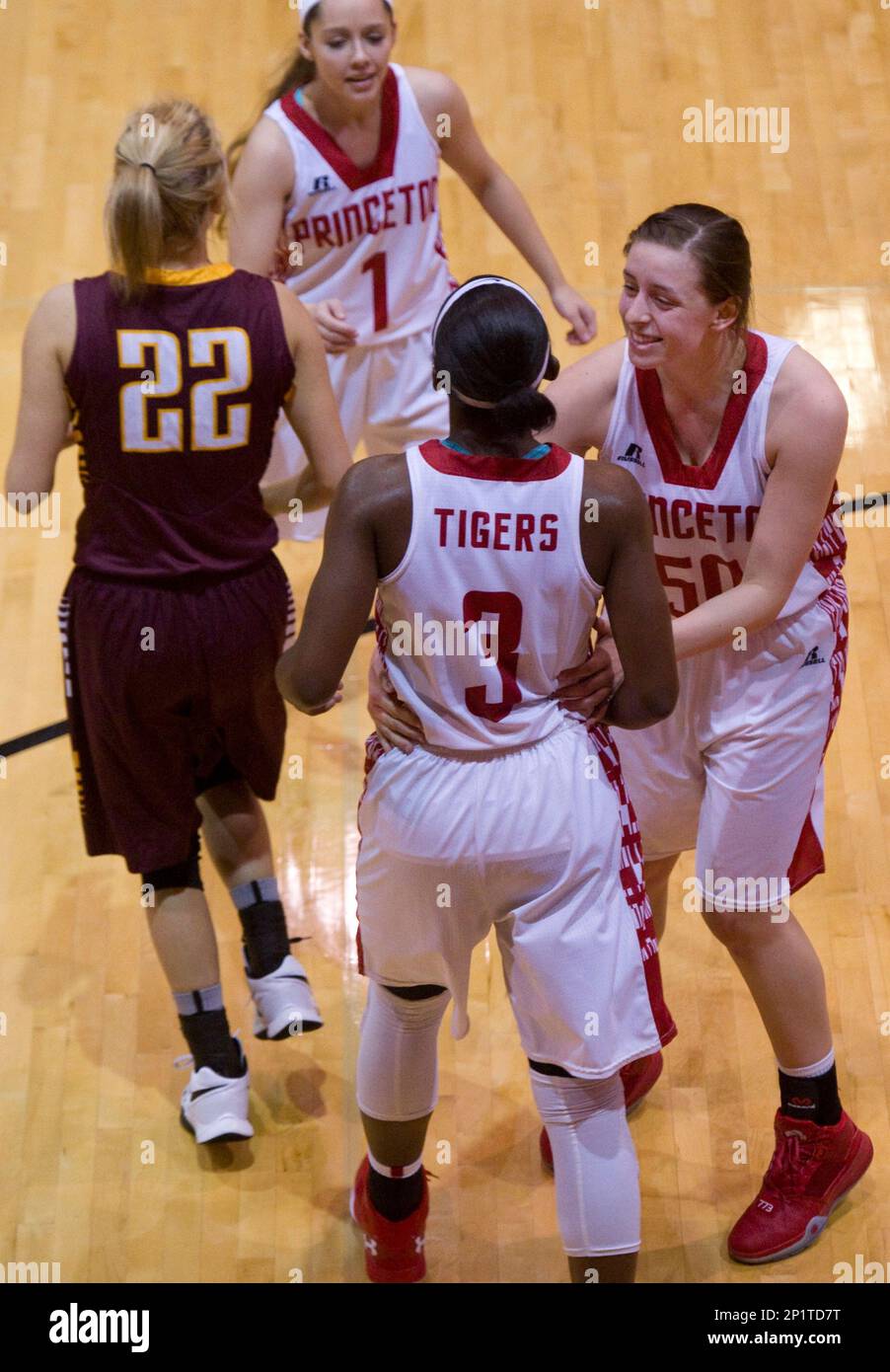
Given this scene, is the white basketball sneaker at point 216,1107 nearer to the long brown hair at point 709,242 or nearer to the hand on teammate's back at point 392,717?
the hand on teammate's back at point 392,717

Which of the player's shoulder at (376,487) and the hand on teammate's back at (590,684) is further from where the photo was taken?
the hand on teammate's back at (590,684)

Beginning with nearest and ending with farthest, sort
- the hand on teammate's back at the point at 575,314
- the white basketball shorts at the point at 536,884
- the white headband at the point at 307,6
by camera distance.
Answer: the white basketball shorts at the point at 536,884 → the white headband at the point at 307,6 → the hand on teammate's back at the point at 575,314

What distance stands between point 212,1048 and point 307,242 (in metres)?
1.85

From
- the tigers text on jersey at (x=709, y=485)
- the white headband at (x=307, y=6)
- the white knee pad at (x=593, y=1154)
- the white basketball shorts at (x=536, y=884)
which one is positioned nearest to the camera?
the white basketball shorts at (x=536, y=884)

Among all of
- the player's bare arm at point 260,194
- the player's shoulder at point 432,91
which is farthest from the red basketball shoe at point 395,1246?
the player's shoulder at point 432,91

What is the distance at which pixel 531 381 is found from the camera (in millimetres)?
2305

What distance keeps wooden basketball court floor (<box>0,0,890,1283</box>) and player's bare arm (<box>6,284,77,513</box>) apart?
1206mm

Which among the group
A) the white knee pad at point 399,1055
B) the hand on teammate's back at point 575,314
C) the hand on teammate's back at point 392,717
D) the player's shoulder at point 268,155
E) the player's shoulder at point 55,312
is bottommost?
the white knee pad at point 399,1055

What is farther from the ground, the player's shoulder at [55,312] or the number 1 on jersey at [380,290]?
the player's shoulder at [55,312]

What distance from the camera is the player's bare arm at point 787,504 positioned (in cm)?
276

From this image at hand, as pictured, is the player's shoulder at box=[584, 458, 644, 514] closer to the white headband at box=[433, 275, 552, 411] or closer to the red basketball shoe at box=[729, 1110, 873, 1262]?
the white headband at box=[433, 275, 552, 411]

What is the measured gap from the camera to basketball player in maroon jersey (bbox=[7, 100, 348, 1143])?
2895 mm

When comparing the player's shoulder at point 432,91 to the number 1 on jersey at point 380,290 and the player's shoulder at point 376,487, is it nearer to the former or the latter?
the number 1 on jersey at point 380,290

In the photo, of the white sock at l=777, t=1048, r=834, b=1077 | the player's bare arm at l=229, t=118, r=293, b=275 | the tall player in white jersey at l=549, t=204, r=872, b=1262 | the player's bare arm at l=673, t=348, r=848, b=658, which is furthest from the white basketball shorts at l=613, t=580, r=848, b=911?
the player's bare arm at l=229, t=118, r=293, b=275
